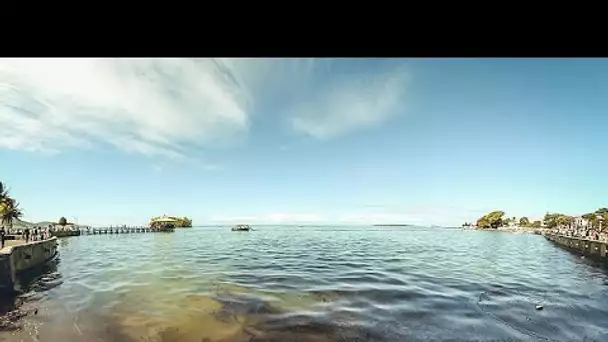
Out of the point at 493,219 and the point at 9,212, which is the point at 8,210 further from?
the point at 493,219

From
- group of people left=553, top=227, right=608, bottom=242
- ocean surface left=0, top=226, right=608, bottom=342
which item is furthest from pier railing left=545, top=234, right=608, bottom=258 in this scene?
ocean surface left=0, top=226, right=608, bottom=342

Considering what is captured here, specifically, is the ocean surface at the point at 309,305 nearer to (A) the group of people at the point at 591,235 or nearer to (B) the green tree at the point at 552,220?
(A) the group of people at the point at 591,235

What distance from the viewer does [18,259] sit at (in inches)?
902

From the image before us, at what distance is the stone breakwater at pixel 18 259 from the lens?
63.6 ft

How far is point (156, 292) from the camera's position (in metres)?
19.9

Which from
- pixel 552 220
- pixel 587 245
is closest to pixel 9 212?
pixel 587 245

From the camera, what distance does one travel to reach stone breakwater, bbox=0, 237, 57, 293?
19391 mm

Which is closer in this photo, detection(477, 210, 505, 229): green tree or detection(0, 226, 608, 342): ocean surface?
detection(0, 226, 608, 342): ocean surface

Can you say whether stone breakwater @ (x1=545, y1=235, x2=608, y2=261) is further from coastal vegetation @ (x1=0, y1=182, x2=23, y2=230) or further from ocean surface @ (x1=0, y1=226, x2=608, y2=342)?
coastal vegetation @ (x1=0, y1=182, x2=23, y2=230)

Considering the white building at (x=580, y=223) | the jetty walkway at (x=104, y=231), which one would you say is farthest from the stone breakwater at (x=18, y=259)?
the white building at (x=580, y=223)

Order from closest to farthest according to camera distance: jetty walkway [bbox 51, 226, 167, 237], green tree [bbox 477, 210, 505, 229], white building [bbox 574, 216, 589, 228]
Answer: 1. jetty walkway [bbox 51, 226, 167, 237]
2. white building [bbox 574, 216, 589, 228]
3. green tree [bbox 477, 210, 505, 229]
